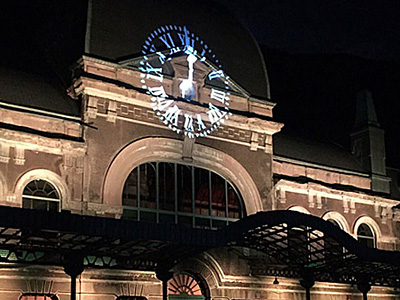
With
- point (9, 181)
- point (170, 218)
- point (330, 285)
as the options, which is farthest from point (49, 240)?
point (330, 285)

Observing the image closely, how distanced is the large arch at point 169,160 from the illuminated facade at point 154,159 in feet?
0.14

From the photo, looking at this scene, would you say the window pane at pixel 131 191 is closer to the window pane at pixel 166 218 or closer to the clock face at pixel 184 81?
the window pane at pixel 166 218

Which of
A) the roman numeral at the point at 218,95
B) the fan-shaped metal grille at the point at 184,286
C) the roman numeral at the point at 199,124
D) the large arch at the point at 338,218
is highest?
the roman numeral at the point at 218,95

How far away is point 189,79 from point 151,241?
901 cm

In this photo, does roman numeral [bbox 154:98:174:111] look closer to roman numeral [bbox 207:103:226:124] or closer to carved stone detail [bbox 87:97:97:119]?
roman numeral [bbox 207:103:226:124]

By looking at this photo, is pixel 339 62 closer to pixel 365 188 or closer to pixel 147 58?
pixel 365 188

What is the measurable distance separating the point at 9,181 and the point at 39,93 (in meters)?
3.90

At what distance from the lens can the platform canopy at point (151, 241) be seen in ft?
58.8

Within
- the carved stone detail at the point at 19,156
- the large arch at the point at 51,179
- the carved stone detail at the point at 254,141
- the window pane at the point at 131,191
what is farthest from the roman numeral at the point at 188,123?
the carved stone detail at the point at 19,156

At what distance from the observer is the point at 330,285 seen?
30.4 meters

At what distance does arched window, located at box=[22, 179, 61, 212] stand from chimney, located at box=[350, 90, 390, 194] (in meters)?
17.2

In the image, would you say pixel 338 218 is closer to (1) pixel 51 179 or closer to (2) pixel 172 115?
(2) pixel 172 115

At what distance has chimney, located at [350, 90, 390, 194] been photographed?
113 feet

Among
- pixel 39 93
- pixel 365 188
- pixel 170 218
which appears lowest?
pixel 170 218
